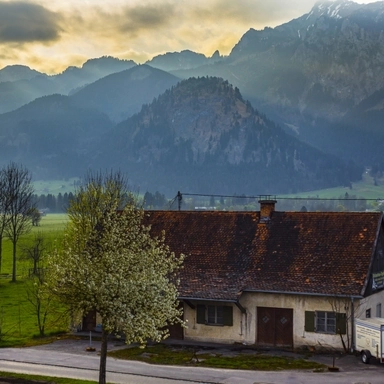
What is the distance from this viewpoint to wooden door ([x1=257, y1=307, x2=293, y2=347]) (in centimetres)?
3844

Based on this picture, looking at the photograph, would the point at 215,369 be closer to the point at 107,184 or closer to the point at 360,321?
the point at 360,321

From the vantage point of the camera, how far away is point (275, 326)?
38.7m

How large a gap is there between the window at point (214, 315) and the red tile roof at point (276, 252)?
1214 mm

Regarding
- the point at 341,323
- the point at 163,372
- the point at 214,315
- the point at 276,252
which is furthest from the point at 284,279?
the point at 163,372

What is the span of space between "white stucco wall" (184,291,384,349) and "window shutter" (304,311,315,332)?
199 millimetres

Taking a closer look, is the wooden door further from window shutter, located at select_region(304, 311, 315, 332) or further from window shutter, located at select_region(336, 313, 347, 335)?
window shutter, located at select_region(336, 313, 347, 335)

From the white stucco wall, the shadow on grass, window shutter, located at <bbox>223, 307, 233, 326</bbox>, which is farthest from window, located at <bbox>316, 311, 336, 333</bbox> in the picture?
window shutter, located at <bbox>223, 307, 233, 326</bbox>

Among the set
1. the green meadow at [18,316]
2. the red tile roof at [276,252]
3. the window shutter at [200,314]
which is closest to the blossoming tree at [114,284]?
the green meadow at [18,316]

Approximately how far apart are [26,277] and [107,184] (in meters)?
22.1

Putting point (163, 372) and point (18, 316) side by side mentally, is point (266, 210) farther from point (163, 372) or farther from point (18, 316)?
point (18, 316)

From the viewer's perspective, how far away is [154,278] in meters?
26.1

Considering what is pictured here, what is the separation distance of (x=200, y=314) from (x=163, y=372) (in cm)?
912

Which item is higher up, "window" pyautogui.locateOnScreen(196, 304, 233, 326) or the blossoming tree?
the blossoming tree

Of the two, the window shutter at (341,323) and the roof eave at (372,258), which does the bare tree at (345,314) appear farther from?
the roof eave at (372,258)
